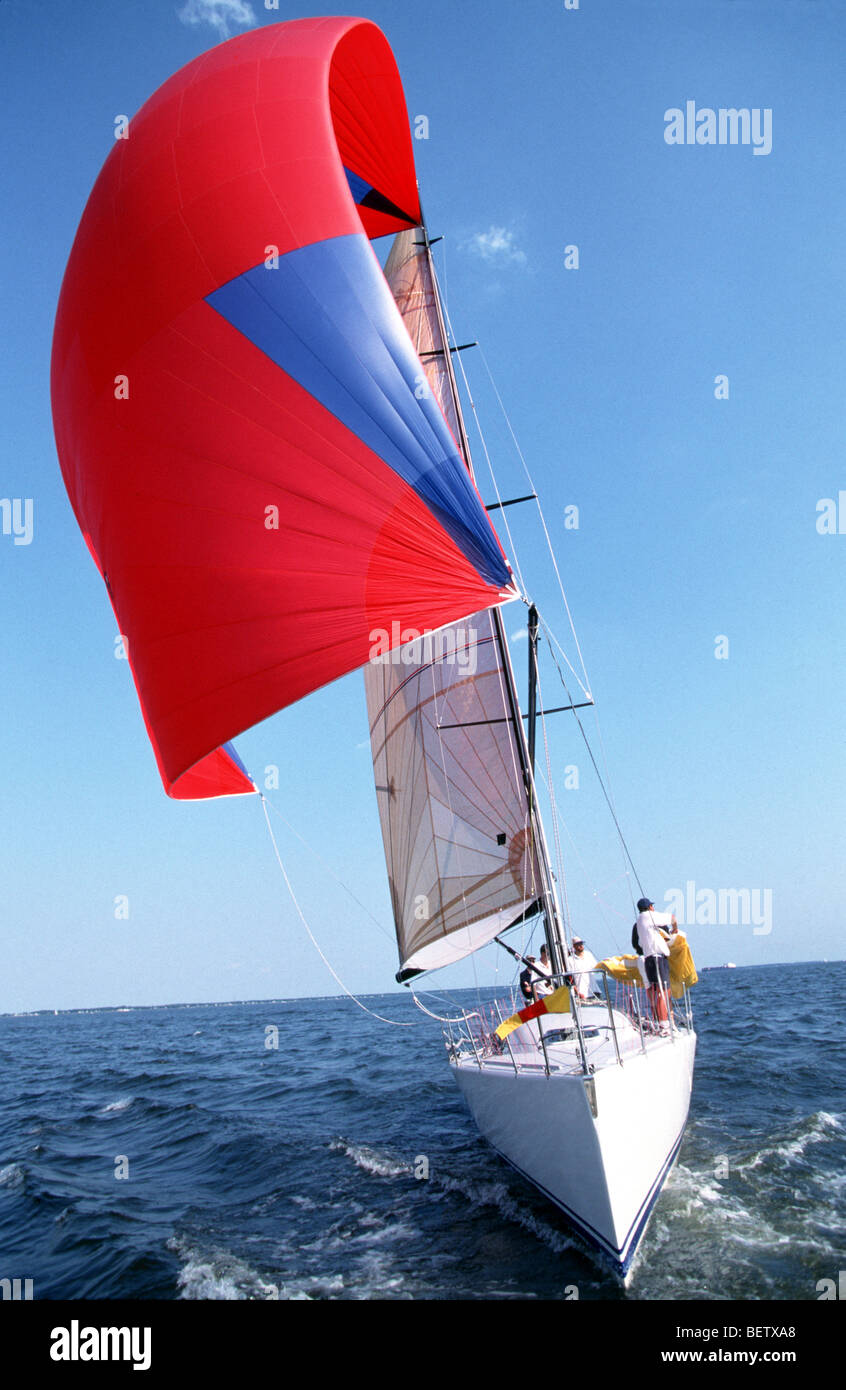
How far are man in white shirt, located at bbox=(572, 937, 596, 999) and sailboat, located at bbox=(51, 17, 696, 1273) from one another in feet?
6.72

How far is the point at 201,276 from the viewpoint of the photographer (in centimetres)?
582

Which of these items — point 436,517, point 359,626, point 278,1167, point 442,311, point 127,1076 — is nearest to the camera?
point 359,626

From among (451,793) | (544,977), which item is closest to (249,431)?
(451,793)

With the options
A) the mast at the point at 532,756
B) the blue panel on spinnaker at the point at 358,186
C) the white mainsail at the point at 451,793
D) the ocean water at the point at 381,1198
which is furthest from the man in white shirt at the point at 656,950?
the blue panel on spinnaker at the point at 358,186

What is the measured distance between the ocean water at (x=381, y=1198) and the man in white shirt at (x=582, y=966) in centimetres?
197

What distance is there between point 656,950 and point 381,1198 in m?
3.86

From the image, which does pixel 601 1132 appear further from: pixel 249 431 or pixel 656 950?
pixel 249 431

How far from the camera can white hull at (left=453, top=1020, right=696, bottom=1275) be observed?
498cm

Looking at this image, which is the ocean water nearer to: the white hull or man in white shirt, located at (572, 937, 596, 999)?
the white hull

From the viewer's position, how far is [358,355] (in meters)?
5.78

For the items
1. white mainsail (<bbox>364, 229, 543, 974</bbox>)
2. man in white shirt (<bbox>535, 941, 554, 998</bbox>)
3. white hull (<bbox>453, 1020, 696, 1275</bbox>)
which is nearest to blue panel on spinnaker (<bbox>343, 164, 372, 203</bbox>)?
white mainsail (<bbox>364, 229, 543, 974</bbox>)

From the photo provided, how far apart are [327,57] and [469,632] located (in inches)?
267
